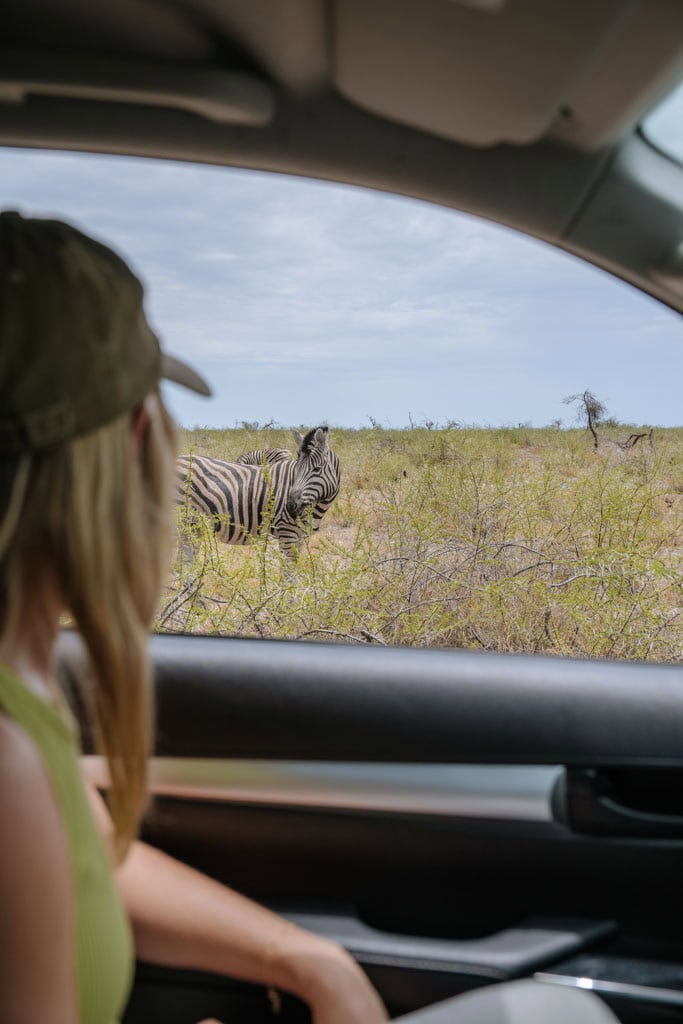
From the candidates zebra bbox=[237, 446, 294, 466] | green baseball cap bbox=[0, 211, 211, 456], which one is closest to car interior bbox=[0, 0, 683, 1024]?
green baseball cap bbox=[0, 211, 211, 456]

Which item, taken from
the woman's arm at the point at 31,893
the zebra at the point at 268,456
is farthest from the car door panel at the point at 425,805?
the zebra at the point at 268,456

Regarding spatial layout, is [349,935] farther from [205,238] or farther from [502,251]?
[205,238]

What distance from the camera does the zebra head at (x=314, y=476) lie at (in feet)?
14.2

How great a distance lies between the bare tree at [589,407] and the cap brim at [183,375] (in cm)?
249

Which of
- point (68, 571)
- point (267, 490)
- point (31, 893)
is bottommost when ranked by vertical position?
point (31, 893)

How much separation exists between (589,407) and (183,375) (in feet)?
8.72

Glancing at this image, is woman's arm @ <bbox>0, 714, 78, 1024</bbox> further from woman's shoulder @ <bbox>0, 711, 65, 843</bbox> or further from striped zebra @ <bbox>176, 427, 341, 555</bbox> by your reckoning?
striped zebra @ <bbox>176, 427, 341, 555</bbox>

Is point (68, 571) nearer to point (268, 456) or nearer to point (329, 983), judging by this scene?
point (329, 983)

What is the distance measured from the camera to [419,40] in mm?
1426

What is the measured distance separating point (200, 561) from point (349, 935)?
1974mm

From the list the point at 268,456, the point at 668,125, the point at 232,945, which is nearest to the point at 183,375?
the point at 668,125

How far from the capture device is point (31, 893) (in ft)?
2.83

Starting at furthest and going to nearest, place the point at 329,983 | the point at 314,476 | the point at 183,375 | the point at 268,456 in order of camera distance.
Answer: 1. the point at 268,456
2. the point at 314,476
3. the point at 329,983
4. the point at 183,375

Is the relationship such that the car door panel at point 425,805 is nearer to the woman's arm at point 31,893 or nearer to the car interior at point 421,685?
the car interior at point 421,685
